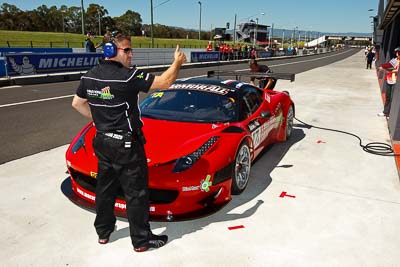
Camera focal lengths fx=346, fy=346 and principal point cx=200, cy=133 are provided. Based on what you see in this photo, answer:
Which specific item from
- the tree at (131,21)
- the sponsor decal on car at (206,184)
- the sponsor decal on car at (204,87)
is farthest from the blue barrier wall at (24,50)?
the tree at (131,21)

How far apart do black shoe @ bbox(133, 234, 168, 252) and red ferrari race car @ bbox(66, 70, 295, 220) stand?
0.61 ft

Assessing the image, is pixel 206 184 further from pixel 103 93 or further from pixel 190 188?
pixel 103 93

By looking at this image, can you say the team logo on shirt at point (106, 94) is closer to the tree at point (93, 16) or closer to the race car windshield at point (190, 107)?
the race car windshield at point (190, 107)

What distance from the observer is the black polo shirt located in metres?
2.73

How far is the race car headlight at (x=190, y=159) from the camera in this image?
3398 mm

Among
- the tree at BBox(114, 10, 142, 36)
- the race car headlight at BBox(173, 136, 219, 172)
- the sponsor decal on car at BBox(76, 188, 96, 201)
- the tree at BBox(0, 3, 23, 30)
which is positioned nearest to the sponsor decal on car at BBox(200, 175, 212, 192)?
the race car headlight at BBox(173, 136, 219, 172)

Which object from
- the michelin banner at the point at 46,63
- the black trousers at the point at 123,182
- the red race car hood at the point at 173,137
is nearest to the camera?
the black trousers at the point at 123,182

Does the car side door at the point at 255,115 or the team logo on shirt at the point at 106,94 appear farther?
Answer: the car side door at the point at 255,115

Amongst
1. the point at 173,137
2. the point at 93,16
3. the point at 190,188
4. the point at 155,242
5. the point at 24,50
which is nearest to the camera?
the point at 155,242

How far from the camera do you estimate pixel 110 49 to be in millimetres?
2770

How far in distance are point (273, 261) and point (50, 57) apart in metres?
17.8

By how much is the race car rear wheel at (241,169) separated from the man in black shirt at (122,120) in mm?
1313

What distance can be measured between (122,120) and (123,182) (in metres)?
0.54

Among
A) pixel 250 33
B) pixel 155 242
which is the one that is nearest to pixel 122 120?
pixel 155 242
